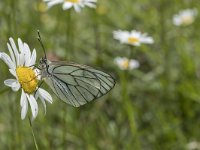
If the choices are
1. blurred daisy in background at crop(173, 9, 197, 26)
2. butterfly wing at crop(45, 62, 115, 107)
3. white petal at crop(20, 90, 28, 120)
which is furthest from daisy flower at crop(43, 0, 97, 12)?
blurred daisy in background at crop(173, 9, 197, 26)

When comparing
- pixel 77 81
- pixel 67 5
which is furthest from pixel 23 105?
pixel 67 5

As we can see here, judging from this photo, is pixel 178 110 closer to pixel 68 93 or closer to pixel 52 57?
pixel 52 57

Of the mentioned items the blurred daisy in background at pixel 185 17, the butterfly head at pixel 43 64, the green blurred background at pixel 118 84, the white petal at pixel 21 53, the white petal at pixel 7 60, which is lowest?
the white petal at pixel 7 60

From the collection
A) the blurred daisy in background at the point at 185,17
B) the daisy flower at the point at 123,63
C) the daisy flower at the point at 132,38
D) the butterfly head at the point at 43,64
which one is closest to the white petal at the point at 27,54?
the butterfly head at the point at 43,64

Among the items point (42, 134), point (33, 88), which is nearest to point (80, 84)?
point (33, 88)

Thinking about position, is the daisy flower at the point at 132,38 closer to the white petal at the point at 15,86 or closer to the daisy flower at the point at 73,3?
the daisy flower at the point at 73,3

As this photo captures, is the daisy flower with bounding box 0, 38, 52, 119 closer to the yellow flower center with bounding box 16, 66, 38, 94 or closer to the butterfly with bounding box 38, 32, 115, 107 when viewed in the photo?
the yellow flower center with bounding box 16, 66, 38, 94
